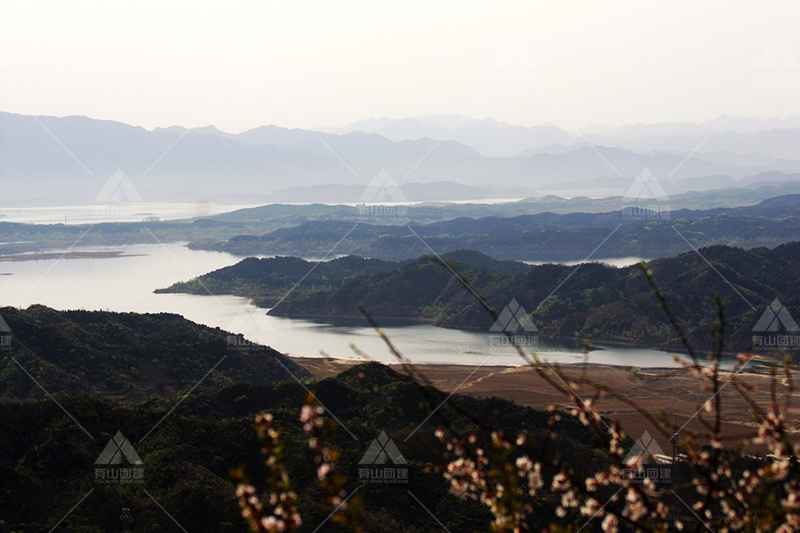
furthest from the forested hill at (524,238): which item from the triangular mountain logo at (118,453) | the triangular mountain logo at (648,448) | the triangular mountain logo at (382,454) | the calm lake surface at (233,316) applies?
the triangular mountain logo at (118,453)

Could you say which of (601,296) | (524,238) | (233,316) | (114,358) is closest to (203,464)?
(114,358)

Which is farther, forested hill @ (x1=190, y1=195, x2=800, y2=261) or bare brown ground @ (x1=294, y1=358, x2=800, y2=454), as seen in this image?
forested hill @ (x1=190, y1=195, x2=800, y2=261)

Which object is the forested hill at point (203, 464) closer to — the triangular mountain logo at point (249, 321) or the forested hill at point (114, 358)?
the forested hill at point (114, 358)

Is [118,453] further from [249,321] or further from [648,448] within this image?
[249,321]

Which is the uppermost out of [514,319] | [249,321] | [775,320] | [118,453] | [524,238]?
[775,320]

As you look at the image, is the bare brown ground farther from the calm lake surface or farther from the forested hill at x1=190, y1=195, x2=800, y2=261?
the forested hill at x1=190, y1=195, x2=800, y2=261

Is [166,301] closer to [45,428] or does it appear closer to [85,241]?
[45,428]

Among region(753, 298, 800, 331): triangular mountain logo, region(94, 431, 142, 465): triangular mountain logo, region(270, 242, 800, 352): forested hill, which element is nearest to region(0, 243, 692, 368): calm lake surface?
region(270, 242, 800, 352): forested hill
